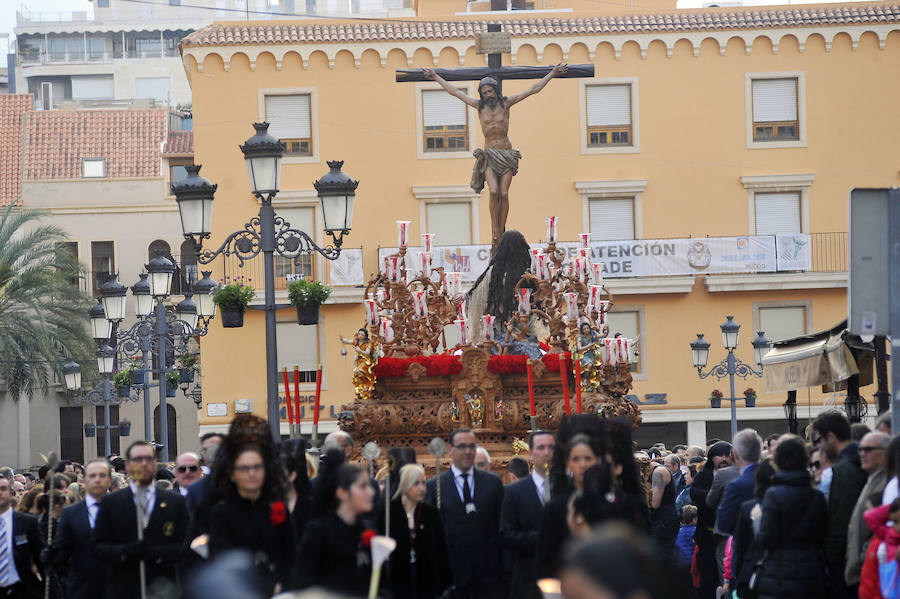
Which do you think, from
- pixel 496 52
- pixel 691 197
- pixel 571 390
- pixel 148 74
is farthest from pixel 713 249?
pixel 148 74

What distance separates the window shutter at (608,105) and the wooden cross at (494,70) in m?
19.5

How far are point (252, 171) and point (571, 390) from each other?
376cm

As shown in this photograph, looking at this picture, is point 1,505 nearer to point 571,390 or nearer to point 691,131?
point 571,390

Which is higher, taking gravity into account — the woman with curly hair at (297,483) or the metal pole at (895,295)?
the metal pole at (895,295)

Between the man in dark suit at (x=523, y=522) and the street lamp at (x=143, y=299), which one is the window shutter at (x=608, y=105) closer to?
the street lamp at (x=143, y=299)

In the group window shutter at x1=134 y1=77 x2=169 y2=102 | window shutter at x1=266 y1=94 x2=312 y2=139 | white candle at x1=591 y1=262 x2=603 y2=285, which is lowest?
white candle at x1=591 y1=262 x2=603 y2=285

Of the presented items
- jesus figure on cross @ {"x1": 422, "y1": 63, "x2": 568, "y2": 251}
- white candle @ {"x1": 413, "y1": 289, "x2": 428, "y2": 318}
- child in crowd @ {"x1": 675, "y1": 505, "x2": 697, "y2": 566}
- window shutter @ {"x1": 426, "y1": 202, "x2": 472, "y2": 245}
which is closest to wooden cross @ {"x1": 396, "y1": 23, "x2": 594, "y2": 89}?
jesus figure on cross @ {"x1": 422, "y1": 63, "x2": 568, "y2": 251}

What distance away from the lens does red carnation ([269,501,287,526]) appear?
7734 millimetres

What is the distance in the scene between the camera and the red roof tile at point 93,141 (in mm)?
55625

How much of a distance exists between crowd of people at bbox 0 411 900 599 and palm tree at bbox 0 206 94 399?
2872 centimetres

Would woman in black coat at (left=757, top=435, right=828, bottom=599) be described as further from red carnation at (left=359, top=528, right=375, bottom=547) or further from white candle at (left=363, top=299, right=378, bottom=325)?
white candle at (left=363, top=299, right=378, bottom=325)

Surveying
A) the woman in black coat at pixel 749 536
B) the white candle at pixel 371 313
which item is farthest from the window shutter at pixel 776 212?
the woman in black coat at pixel 749 536

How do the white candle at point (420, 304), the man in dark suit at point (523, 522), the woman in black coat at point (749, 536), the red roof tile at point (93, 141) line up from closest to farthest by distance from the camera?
the man in dark suit at point (523, 522) < the woman in black coat at point (749, 536) < the white candle at point (420, 304) < the red roof tile at point (93, 141)

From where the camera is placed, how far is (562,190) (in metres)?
38.7
